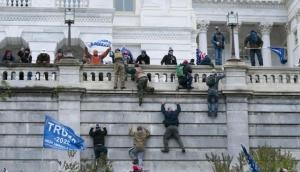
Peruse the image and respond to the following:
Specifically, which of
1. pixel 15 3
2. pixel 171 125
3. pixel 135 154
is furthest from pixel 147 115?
pixel 15 3

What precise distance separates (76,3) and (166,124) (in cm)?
1535

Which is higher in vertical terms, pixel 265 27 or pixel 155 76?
pixel 265 27

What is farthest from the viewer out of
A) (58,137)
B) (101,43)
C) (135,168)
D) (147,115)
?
(101,43)

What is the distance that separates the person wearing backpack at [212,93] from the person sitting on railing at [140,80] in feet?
7.84

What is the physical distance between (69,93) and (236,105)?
7.01 metres

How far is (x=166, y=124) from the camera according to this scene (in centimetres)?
3694

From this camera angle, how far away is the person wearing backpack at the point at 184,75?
3738cm

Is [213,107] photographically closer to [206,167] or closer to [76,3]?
[206,167]

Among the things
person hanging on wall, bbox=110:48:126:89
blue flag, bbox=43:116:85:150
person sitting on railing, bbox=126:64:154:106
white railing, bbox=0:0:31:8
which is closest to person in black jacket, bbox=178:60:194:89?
person sitting on railing, bbox=126:64:154:106

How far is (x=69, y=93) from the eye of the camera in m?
36.9

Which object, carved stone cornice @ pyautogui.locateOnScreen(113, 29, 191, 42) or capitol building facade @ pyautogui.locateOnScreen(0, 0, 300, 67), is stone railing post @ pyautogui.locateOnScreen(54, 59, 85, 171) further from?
carved stone cornice @ pyautogui.locateOnScreen(113, 29, 191, 42)

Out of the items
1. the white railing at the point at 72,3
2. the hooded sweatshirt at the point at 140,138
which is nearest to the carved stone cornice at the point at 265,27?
the white railing at the point at 72,3

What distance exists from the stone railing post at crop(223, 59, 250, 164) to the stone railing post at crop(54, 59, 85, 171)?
244 inches

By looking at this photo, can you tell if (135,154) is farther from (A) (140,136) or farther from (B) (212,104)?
(B) (212,104)
